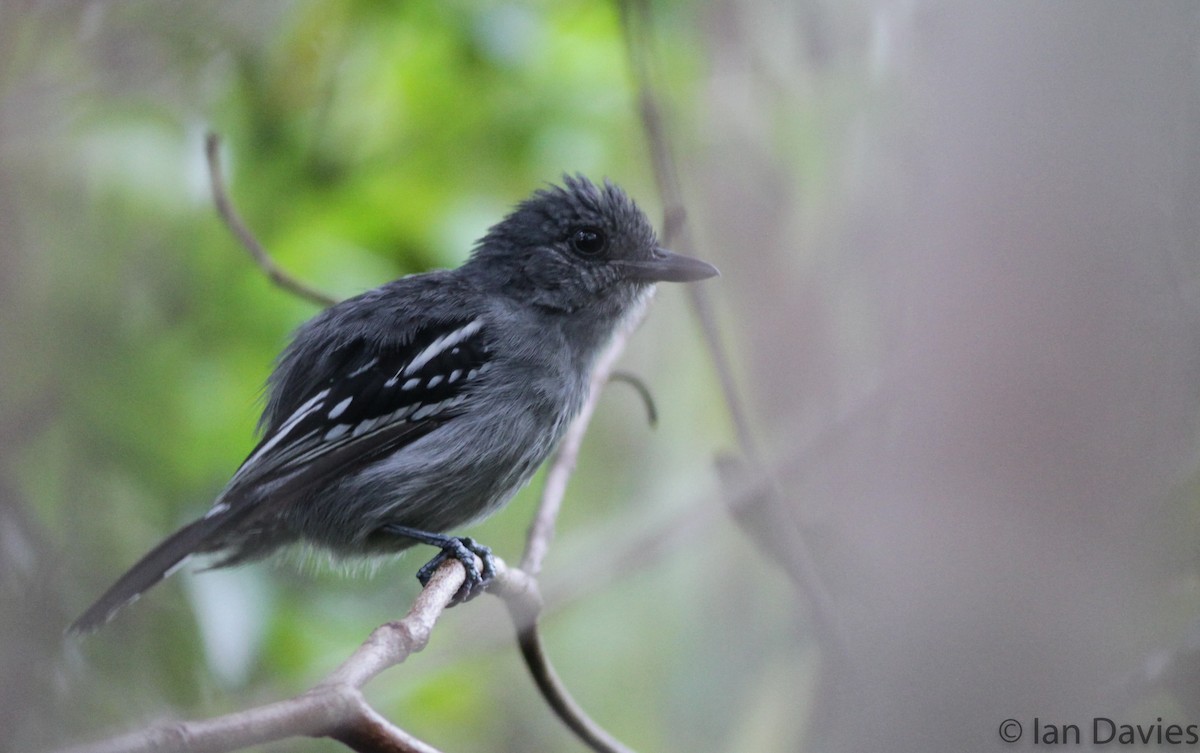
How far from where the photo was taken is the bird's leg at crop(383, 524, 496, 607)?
10.0 ft

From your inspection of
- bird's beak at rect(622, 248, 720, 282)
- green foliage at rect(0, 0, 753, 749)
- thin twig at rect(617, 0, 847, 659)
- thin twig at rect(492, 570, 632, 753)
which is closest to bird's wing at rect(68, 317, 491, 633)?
green foliage at rect(0, 0, 753, 749)

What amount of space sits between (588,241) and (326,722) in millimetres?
2459

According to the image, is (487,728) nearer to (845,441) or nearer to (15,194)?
(845,441)

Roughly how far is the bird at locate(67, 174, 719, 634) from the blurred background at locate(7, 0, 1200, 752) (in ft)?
0.83

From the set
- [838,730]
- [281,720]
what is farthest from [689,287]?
[281,720]

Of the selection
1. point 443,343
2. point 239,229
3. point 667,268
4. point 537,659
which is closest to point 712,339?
point 667,268

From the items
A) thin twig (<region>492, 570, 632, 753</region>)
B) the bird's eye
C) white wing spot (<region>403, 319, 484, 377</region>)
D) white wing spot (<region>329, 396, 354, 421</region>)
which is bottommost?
thin twig (<region>492, 570, 632, 753</region>)

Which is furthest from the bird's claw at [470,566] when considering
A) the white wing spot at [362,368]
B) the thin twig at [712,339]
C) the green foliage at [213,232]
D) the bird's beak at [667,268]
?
the bird's beak at [667,268]

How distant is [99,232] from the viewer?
4.06 m

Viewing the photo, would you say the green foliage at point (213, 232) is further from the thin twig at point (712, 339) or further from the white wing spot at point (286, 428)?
the white wing spot at point (286, 428)

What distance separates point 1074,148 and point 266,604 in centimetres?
302

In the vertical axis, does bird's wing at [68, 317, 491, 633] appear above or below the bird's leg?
above

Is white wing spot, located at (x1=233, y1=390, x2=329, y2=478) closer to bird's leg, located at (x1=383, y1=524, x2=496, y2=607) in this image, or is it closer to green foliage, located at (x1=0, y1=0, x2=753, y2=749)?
green foliage, located at (x1=0, y1=0, x2=753, y2=749)

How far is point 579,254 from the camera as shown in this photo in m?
3.95
